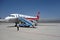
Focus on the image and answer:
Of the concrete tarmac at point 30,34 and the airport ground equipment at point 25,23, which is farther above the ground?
the concrete tarmac at point 30,34

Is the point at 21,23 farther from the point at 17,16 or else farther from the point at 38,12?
the point at 38,12

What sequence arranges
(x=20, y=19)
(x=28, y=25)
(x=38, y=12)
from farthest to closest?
(x=38, y=12) < (x=20, y=19) < (x=28, y=25)

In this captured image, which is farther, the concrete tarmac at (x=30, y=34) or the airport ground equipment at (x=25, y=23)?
the airport ground equipment at (x=25, y=23)

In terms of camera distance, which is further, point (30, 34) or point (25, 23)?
point (25, 23)

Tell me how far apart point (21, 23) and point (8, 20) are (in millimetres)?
2485

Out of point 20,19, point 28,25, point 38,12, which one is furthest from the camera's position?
point 38,12

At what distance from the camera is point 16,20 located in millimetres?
31062

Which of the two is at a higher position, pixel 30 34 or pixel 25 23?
pixel 30 34

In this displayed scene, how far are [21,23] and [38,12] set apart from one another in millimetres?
15927

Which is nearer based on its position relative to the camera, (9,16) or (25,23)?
(25,23)

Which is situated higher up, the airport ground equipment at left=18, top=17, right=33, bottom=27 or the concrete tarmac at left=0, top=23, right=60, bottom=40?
the concrete tarmac at left=0, top=23, right=60, bottom=40

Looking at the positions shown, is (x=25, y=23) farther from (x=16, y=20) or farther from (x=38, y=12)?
(x=38, y=12)

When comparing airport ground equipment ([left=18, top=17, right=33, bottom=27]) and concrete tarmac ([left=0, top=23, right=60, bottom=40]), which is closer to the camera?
concrete tarmac ([left=0, top=23, right=60, bottom=40])

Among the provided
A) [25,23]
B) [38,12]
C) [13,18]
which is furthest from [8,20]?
[38,12]
